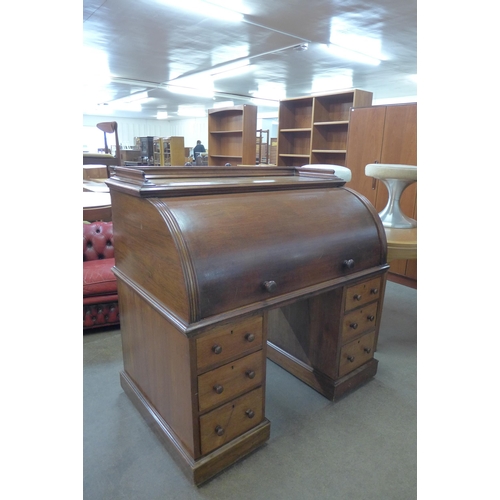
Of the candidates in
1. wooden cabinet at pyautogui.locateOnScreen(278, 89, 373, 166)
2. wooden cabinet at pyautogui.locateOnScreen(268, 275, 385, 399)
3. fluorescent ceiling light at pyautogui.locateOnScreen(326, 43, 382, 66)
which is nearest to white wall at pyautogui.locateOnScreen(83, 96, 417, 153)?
fluorescent ceiling light at pyautogui.locateOnScreen(326, 43, 382, 66)

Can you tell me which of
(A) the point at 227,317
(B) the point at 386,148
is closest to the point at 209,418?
(A) the point at 227,317

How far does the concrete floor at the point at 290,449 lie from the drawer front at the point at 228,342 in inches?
20.5

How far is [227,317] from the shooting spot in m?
1.28

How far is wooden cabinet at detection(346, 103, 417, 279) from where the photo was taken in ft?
11.1

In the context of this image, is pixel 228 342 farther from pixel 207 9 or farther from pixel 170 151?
pixel 170 151

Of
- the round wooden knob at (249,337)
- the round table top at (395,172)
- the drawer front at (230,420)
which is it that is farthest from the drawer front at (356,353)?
the round table top at (395,172)

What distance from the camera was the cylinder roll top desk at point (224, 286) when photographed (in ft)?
4.14

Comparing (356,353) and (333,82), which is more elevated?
(333,82)

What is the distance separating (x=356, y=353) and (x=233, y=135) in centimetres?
479

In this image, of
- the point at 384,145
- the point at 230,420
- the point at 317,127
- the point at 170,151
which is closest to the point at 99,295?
the point at 230,420

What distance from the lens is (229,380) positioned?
55.2 inches

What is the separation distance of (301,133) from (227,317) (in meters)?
4.74

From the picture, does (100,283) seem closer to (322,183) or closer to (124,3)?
(322,183)

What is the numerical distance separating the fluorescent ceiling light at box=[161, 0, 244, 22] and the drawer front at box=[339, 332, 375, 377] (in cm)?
380
